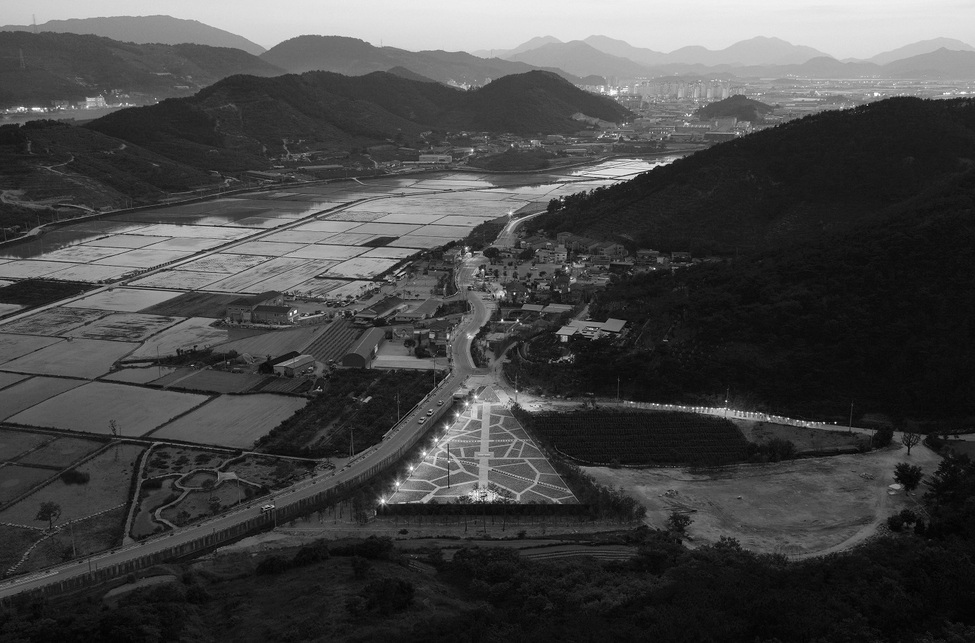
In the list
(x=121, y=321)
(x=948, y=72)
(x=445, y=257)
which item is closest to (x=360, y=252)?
(x=445, y=257)

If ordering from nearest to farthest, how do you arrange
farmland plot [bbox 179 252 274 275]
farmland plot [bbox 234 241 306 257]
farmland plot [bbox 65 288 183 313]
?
farmland plot [bbox 65 288 183 313] < farmland plot [bbox 179 252 274 275] < farmland plot [bbox 234 241 306 257]

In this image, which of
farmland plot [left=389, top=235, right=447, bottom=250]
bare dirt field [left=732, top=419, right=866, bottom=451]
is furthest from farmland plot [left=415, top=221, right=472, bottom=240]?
bare dirt field [left=732, top=419, right=866, bottom=451]

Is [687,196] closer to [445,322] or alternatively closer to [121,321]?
[445,322]

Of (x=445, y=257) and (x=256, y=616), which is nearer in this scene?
(x=256, y=616)

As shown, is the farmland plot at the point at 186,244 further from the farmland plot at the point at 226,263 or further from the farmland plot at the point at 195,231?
the farmland plot at the point at 226,263

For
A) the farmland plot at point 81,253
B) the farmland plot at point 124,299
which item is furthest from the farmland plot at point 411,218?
the farmland plot at point 124,299

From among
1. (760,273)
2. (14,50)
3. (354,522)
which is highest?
(14,50)

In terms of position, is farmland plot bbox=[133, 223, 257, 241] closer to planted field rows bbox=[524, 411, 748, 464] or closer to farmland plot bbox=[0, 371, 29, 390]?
farmland plot bbox=[0, 371, 29, 390]
